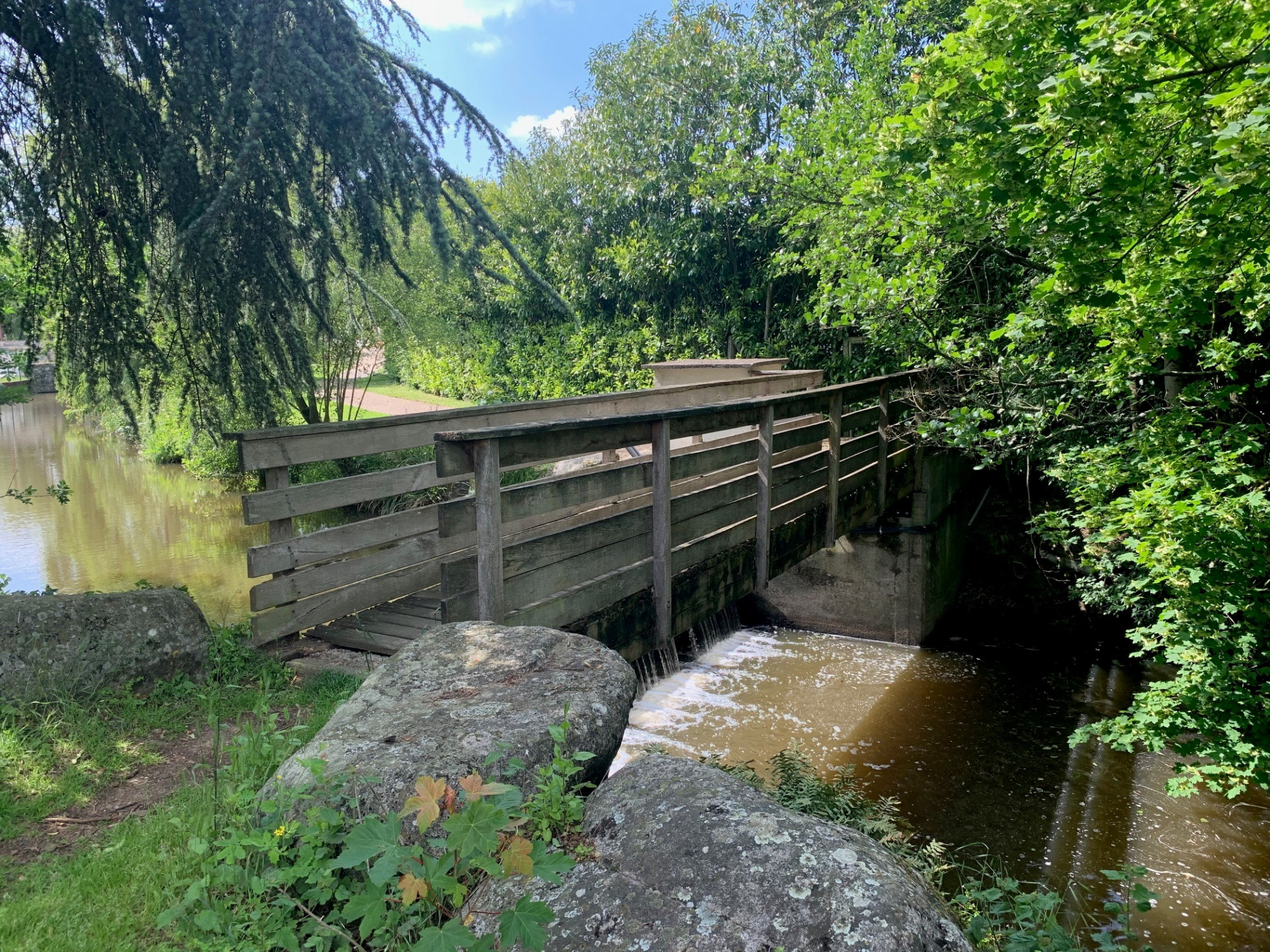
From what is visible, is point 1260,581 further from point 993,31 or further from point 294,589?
point 294,589

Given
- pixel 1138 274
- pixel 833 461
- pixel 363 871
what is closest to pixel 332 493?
pixel 363 871

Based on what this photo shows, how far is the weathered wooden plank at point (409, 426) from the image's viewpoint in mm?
4055

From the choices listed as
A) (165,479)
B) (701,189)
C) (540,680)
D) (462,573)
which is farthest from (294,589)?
(165,479)

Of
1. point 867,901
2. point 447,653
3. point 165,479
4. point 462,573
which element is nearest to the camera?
point 867,901

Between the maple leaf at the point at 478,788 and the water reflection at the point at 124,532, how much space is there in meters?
5.12

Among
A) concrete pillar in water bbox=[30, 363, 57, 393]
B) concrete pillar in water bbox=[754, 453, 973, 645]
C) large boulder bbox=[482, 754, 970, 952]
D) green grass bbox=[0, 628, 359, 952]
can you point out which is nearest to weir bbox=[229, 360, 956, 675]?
green grass bbox=[0, 628, 359, 952]

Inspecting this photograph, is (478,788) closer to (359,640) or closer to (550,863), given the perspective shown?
(550,863)

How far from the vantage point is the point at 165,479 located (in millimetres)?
17375

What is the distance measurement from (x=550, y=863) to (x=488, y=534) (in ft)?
6.43

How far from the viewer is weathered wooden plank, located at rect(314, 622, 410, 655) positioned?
4.51m

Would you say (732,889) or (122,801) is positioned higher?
(732,889)

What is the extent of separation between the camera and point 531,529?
203 inches

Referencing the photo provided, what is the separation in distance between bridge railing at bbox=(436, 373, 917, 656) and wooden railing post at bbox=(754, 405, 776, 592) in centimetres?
1

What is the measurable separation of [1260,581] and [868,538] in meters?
4.37
